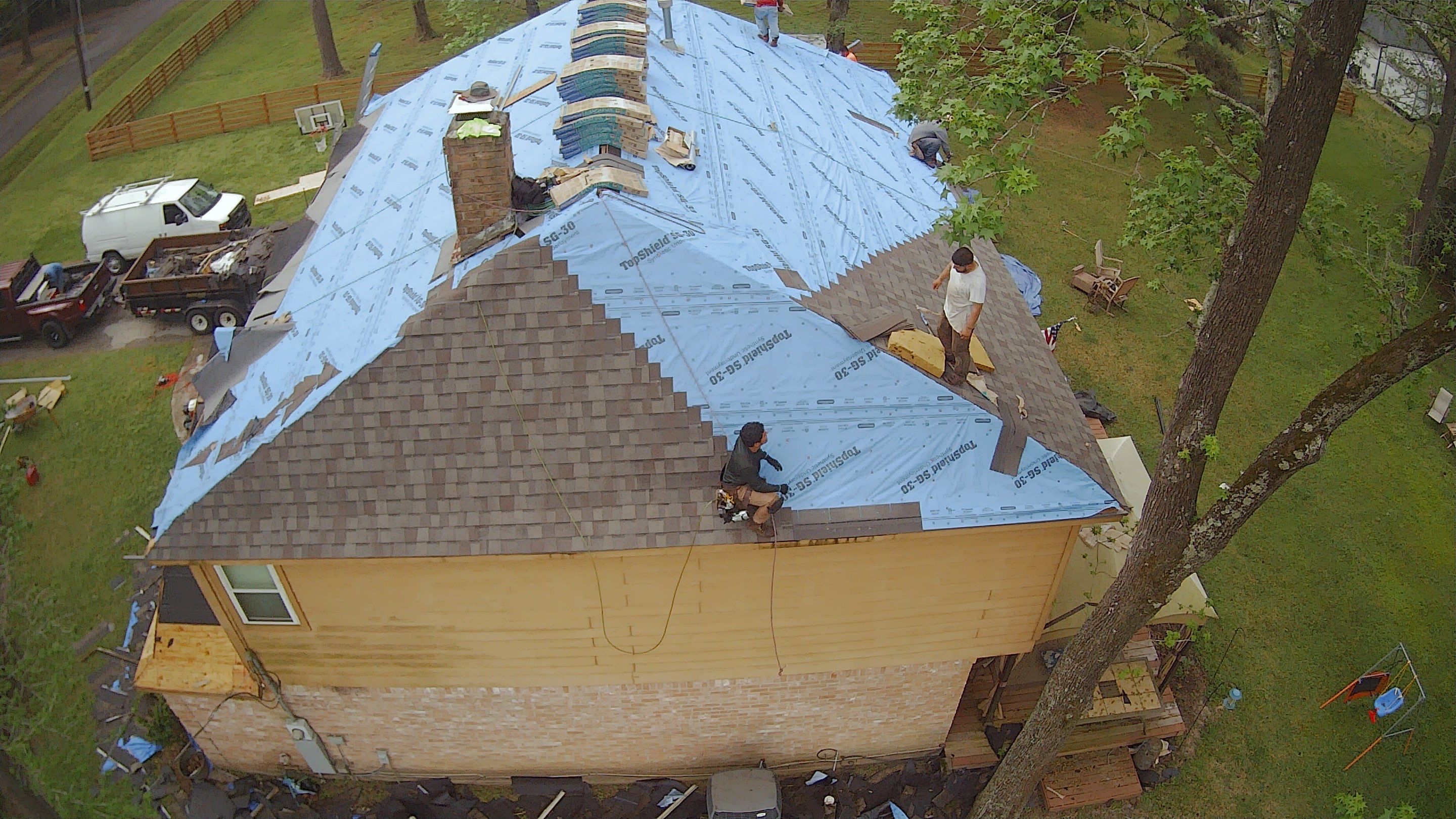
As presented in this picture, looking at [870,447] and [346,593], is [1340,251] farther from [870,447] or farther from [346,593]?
[346,593]

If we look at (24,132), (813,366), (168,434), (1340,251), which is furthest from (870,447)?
(24,132)

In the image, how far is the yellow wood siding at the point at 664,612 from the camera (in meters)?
10.6

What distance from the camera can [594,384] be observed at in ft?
33.1

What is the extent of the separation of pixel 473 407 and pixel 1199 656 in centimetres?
1214

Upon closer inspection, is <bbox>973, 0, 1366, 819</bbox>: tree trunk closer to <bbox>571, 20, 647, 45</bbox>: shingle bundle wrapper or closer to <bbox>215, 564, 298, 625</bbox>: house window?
<bbox>215, 564, 298, 625</bbox>: house window

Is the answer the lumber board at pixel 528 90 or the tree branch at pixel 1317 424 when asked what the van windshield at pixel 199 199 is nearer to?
the lumber board at pixel 528 90

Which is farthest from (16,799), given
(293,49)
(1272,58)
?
(293,49)

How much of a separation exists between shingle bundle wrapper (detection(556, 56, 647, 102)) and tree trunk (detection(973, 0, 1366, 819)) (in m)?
8.40

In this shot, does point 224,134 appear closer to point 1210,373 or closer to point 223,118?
point 223,118

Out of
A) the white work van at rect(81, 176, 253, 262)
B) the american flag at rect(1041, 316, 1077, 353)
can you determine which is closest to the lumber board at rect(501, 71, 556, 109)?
the american flag at rect(1041, 316, 1077, 353)

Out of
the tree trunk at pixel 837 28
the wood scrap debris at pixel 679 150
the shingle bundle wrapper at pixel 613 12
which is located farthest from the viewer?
the tree trunk at pixel 837 28

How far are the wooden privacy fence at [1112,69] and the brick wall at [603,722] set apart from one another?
22115 millimetres

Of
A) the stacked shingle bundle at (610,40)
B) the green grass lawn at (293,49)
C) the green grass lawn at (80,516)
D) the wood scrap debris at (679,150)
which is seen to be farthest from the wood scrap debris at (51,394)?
the wood scrap debris at (679,150)

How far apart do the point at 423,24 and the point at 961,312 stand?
30146mm
